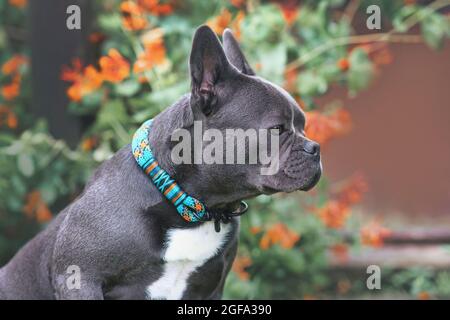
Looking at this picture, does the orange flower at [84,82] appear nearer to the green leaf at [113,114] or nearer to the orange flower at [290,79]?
the green leaf at [113,114]

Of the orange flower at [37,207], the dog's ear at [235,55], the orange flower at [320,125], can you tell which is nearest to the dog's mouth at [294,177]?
the dog's ear at [235,55]

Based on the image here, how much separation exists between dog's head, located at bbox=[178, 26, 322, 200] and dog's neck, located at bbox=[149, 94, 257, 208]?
1.1 inches

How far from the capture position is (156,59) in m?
4.04

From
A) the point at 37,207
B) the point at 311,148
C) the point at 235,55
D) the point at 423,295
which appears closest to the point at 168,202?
the point at 311,148

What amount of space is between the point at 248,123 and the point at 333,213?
6.23 ft

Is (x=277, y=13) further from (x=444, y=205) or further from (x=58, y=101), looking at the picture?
(x=444, y=205)

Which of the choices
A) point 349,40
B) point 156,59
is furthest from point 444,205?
point 156,59

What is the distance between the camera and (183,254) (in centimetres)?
284

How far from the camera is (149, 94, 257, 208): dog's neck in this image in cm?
279

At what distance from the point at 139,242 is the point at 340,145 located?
3310 millimetres

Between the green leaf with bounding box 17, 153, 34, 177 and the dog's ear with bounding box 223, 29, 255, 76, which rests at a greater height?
the dog's ear with bounding box 223, 29, 255, 76

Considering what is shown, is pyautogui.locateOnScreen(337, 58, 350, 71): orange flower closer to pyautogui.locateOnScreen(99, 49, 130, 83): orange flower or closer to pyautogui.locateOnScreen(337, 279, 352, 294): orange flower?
pyautogui.locateOnScreen(99, 49, 130, 83): orange flower

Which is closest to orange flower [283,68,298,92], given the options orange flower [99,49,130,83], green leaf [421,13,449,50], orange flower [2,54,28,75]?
green leaf [421,13,449,50]

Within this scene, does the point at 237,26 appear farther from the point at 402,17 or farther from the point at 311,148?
the point at 311,148
